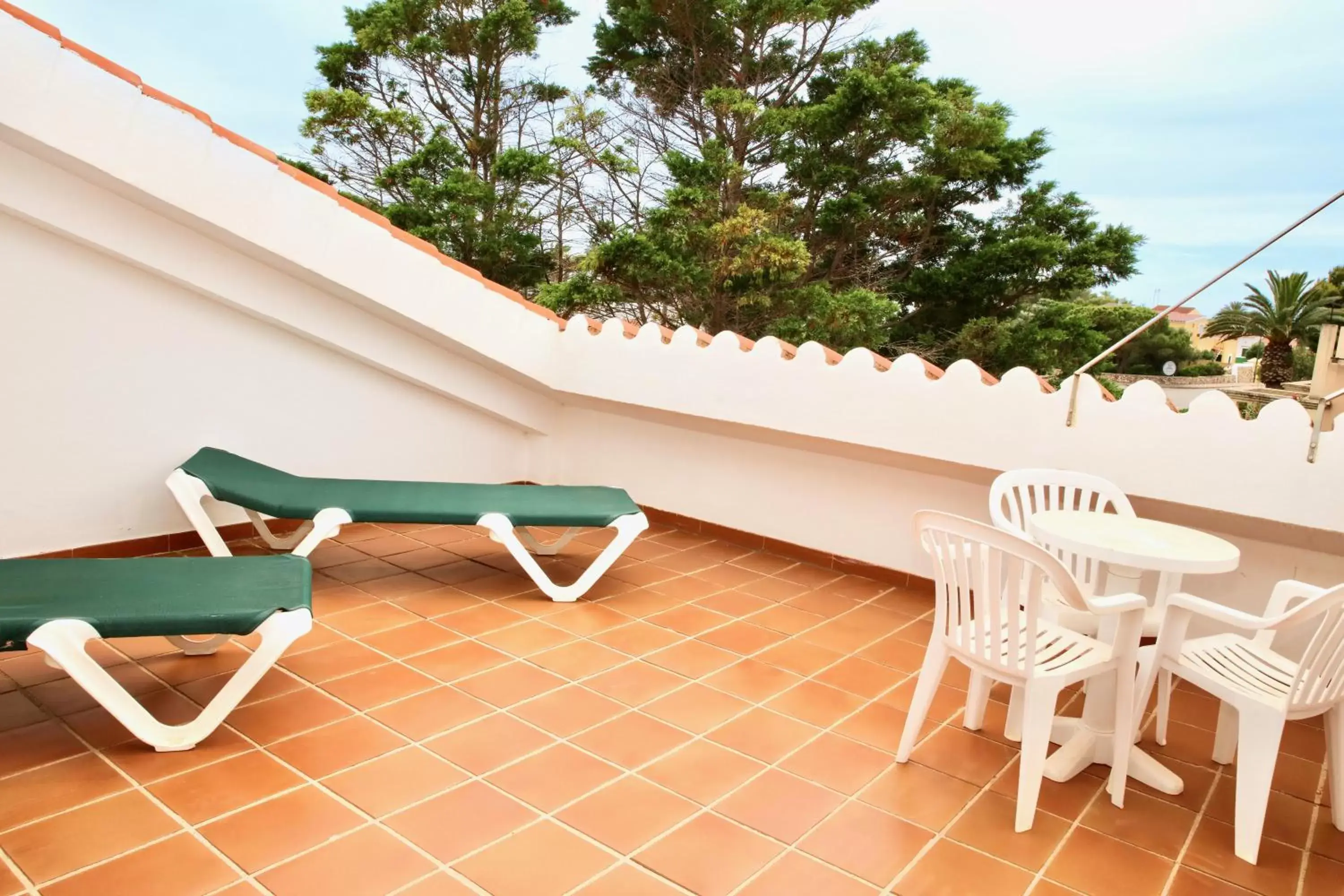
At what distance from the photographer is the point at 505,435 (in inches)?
264

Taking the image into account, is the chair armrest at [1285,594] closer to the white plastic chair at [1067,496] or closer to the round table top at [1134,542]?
the round table top at [1134,542]

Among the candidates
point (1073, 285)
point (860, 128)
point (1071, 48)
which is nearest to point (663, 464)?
point (860, 128)

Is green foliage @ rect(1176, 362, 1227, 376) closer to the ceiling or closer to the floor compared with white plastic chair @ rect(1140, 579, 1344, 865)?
closer to the ceiling

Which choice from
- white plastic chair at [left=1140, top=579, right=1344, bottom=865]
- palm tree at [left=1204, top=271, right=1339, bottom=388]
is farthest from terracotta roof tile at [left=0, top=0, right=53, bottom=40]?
palm tree at [left=1204, top=271, right=1339, bottom=388]

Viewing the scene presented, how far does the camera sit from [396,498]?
4645mm

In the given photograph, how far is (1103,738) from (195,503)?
4.27m

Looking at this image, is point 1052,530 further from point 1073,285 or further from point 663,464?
point 1073,285

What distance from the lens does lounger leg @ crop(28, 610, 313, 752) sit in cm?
274

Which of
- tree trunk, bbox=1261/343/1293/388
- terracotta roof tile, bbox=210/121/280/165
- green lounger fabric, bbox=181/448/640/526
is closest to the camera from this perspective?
green lounger fabric, bbox=181/448/640/526

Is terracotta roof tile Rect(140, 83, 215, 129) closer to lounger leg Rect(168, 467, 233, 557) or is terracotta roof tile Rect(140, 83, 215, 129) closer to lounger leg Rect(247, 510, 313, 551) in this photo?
lounger leg Rect(168, 467, 233, 557)

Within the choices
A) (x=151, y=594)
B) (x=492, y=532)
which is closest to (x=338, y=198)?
(x=492, y=532)

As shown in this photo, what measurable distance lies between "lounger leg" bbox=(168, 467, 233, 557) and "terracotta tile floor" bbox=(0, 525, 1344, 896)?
0.78 m

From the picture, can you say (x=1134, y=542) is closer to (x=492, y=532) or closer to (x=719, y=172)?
(x=492, y=532)

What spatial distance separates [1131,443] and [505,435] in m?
4.29
